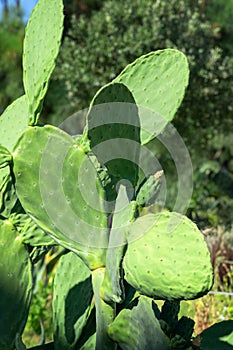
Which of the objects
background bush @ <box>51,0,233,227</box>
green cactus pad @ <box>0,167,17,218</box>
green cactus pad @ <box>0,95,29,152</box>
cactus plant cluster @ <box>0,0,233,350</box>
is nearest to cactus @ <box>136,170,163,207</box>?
cactus plant cluster @ <box>0,0,233,350</box>

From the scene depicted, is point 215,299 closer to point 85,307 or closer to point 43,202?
point 85,307

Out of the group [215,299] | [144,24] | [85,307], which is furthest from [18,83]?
[85,307]

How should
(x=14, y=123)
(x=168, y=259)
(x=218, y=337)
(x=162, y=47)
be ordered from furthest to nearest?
(x=162, y=47) → (x=14, y=123) → (x=218, y=337) → (x=168, y=259)

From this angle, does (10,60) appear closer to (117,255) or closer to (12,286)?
(12,286)

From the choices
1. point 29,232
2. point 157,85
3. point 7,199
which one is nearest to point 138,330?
point 29,232

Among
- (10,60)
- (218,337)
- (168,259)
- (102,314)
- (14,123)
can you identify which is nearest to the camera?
(168,259)

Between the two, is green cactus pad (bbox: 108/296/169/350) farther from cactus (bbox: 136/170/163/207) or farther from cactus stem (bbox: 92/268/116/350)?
cactus (bbox: 136/170/163/207)

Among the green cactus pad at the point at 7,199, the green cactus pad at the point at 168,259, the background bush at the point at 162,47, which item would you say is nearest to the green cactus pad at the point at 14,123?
the green cactus pad at the point at 7,199
